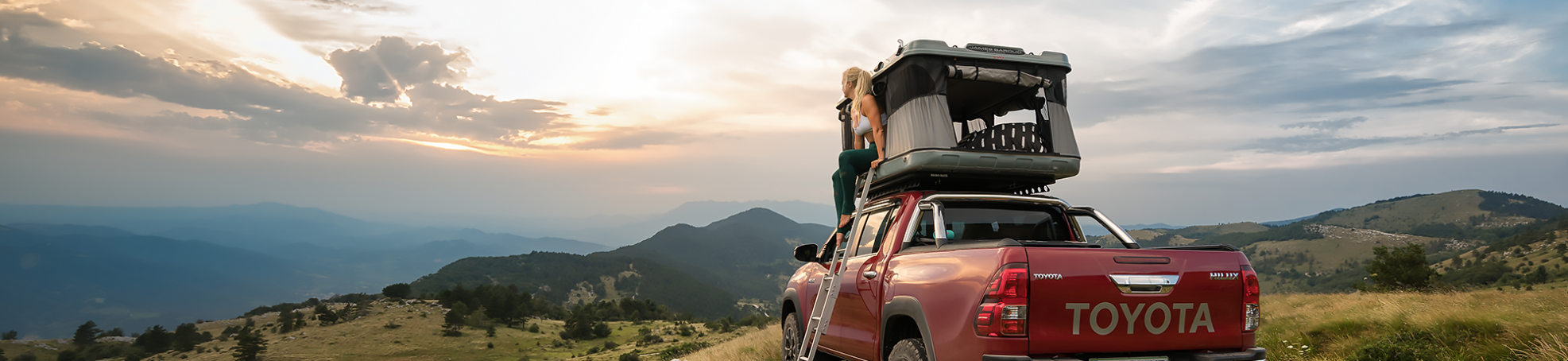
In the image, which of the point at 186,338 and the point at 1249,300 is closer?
the point at 1249,300

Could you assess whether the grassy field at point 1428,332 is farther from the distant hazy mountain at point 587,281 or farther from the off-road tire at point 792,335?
the distant hazy mountain at point 587,281

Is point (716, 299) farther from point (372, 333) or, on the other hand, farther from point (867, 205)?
point (867, 205)

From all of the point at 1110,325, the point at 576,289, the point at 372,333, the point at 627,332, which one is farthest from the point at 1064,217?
the point at 576,289

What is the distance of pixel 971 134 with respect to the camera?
7.38 metres

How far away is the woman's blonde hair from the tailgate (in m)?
3.68

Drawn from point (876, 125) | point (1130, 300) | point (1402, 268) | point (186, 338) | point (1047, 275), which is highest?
point (876, 125)

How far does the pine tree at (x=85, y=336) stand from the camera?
124 meters

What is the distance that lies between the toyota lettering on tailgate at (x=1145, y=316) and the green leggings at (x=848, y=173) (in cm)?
323

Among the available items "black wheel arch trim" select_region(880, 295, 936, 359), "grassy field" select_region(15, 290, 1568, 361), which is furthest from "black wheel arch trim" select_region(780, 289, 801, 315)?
"grassy field" select_region(15, 290, 1568, 361)

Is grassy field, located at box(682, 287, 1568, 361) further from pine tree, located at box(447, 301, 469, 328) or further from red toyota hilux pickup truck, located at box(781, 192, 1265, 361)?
pine tree, located at box(447, 301, 469, 328)

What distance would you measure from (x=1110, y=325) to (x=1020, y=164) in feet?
9.31

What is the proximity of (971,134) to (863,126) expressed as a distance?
1.06 meters

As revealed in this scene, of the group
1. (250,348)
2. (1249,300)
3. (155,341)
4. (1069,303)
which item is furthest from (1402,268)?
(155,341)

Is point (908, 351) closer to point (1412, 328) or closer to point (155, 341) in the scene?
point (1412, 328)
